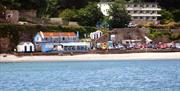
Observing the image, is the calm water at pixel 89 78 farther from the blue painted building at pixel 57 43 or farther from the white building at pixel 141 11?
the white building at pixel 141 11

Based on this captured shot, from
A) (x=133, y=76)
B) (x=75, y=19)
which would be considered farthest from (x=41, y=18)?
(x=133, y=76)

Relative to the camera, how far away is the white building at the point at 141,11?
323ft

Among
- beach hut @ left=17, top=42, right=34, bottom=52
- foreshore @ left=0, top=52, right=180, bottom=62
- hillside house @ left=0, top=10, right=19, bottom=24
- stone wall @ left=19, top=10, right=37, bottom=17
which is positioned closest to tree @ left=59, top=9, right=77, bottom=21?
stone wall @ left=19, top=10, right=37, bottom=17

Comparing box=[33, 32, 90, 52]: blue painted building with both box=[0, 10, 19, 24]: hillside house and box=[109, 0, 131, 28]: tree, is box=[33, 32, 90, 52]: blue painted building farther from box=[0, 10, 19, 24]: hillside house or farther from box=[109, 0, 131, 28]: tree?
box=[109, 0, 131, 28]: tree

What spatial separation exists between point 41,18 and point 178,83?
4871 cm

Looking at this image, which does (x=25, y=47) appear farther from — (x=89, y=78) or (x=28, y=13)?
(x=89, y=78)

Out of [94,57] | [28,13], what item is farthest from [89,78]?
[28,13]

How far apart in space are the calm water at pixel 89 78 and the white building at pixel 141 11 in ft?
105

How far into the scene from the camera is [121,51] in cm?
Answer: 7406

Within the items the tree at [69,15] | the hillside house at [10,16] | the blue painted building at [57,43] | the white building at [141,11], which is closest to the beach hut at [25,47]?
the blue painted building at [57,43]

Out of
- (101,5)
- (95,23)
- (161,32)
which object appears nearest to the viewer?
(161,32)

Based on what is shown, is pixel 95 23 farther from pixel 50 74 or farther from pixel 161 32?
pixel 50 74

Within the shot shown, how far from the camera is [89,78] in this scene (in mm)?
47656

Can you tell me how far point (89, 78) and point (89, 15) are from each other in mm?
42696
